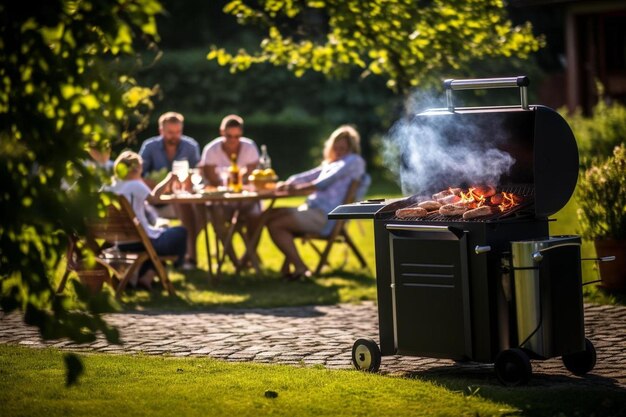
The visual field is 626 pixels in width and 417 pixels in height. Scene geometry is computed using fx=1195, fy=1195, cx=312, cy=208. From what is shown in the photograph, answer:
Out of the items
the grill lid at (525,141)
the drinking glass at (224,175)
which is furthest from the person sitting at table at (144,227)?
the grill lid at (525,141)

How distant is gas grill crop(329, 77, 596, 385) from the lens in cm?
664

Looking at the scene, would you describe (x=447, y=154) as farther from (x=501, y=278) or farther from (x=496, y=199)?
(x=501, y=278)

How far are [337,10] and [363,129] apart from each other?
82.1 feet

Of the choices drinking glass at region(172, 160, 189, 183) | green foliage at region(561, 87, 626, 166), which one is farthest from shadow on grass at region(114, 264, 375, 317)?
green foliage at region(561, 87, 626, 166)

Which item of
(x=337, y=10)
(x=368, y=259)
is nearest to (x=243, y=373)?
(x=337, y=10)

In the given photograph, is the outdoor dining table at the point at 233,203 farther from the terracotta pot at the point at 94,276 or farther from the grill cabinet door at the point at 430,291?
the grill cabinet door at the point at 430,291

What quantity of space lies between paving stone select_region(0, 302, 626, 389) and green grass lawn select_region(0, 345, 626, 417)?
15.2 inches

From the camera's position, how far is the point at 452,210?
686 centimetres

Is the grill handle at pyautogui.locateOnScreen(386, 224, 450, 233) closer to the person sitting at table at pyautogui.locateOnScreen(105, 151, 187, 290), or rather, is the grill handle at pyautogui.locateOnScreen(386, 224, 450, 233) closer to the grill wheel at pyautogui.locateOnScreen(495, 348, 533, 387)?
the grill wheel at pyautogui.locateOnScreen(495, 348, 533, 387)

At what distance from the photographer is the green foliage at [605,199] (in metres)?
9.95

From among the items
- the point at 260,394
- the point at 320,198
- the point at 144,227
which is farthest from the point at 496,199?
the point at 320,198

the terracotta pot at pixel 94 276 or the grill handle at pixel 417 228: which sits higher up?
the grill handle at pixel 417 228

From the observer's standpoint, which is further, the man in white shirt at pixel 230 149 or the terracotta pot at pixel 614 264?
the man in white shirt at pixel 230 149

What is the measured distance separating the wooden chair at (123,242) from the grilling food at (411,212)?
387 centimetres
